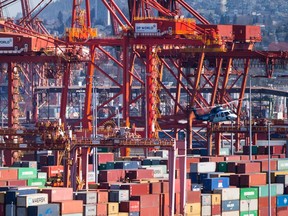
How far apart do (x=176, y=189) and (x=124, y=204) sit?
17.3 ft

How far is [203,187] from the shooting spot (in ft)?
207

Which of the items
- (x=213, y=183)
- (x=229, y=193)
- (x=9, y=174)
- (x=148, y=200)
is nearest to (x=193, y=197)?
(x=229, y=193)

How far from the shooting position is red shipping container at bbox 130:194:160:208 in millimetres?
57188

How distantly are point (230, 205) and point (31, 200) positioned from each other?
12.2 metres

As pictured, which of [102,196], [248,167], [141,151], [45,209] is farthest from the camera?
[141,151]

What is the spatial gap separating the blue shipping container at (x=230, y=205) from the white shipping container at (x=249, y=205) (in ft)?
1.40

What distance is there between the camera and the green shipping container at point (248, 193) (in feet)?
206

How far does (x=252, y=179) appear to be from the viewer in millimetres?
64750

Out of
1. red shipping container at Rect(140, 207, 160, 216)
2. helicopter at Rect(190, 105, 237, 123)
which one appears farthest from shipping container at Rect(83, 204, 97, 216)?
helicopter at Rect(190, 105, 237, 123)

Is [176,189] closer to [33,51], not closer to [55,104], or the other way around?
[33,51]

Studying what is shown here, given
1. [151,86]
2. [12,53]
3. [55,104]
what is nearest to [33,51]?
[12,53]

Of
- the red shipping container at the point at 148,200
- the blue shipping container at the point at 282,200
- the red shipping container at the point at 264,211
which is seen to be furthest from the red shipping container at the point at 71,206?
the blue shipping container at the point at 282,200

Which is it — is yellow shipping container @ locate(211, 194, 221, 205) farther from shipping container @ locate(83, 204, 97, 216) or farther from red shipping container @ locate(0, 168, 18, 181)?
shipping container @ locate(83, 204, 97, 216)

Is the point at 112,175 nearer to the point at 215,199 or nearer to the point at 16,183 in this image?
the point at 215,199
